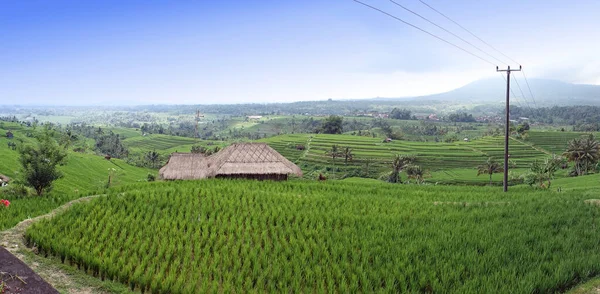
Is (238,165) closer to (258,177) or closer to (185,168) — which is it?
(258,177)

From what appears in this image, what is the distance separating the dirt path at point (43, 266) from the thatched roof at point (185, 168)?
40.0ft

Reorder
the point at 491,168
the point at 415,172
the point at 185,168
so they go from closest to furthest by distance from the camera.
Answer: the point at 185,168 → the point at 491,168 → the point at 415,172

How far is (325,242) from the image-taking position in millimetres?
10203

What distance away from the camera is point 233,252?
9359 millimetres

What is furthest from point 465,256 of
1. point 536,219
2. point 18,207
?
point 18,207

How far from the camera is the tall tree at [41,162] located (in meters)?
17.0

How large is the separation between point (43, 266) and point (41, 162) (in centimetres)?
1018

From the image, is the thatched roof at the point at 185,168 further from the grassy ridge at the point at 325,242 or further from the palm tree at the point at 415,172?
the palm tree at the point at 415,172

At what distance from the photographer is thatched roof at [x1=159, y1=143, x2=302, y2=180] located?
21.0 m

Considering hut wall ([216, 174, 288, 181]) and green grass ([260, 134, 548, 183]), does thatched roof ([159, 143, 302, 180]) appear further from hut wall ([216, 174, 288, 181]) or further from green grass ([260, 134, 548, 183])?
green grass ([260, 134, 548, 183])

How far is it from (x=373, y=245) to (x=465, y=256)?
207 cm

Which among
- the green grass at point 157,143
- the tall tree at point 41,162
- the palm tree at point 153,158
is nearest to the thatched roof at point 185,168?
the tall tree at point 41,162

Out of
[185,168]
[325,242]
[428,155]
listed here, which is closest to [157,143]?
[428,155]

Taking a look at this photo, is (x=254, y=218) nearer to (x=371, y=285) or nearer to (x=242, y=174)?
(x=371, y=285)
